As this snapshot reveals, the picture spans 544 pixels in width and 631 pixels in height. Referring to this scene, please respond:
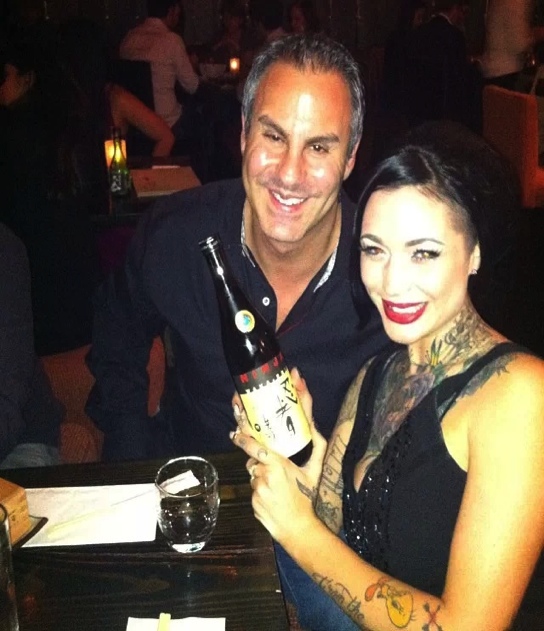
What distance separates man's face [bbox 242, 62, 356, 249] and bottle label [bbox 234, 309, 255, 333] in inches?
6.6

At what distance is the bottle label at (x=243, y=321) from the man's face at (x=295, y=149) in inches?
6.6

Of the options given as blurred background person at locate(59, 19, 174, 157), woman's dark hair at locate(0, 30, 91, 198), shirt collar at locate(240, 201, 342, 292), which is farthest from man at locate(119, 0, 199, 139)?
shirt collar at locate(240, 201, 342, 292)

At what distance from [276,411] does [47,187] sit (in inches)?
57.9

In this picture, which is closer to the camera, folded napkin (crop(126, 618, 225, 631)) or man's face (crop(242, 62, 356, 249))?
folded napkin (crop(126, 618, 225, 631))

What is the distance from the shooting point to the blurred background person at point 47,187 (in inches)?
87.4

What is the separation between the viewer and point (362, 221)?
3.66 feet

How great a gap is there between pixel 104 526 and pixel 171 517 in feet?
0.37

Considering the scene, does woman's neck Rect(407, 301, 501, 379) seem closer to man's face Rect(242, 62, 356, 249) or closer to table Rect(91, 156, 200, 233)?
man's face Rect(242, 62, 356, 249)

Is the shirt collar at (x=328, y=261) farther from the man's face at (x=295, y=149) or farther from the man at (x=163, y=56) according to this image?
the man at (x=163, y=56)

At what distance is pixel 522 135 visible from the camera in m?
3.72

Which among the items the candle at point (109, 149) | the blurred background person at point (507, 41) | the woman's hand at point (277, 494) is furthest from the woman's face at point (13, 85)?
the blurred background person at point (507, 41)

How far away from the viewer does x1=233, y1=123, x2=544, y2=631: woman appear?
0.93 metres

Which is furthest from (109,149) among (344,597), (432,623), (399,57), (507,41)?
(507,41)

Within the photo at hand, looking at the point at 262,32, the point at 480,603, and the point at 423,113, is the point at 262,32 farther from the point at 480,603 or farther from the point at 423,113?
the point at 480,603
